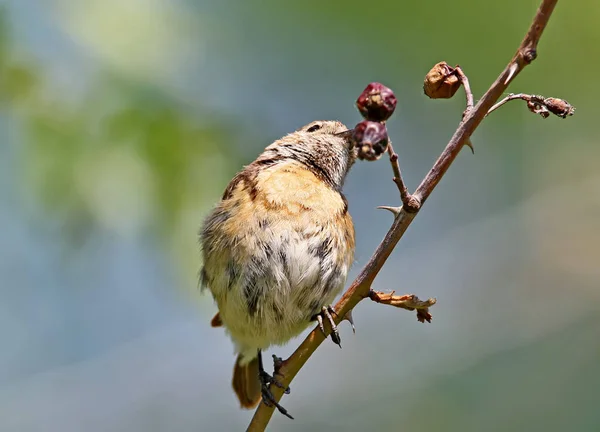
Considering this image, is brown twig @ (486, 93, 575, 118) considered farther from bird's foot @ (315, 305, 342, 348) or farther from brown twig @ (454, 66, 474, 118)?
bird's foot @ (315, 305, 342, 348)

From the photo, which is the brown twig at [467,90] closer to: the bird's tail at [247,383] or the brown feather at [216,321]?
the brown feather at [216,321]

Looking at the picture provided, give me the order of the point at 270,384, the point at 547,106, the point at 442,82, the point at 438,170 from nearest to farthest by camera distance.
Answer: the point at 438,170
the point at 547,106
the point at 442,82
the point at 270,384

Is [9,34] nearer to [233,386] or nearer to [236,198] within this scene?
[236,198]

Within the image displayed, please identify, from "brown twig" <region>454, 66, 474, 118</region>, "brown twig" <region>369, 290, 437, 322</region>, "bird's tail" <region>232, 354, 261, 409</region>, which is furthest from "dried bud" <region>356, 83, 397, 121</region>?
"bird's tail" <region>232, 354, 261, 409</region>

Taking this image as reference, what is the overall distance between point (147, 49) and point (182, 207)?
93cm

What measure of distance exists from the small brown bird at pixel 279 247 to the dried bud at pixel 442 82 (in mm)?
1449

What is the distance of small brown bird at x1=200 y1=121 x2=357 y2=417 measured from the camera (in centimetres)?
403

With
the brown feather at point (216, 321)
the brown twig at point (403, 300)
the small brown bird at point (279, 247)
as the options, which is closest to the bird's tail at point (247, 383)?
the brown feather at point (216, 321)

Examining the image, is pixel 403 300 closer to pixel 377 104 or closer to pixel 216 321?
pixel 377 104

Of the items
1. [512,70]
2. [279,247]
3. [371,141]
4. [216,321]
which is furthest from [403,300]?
[216,321]

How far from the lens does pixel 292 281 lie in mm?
4035

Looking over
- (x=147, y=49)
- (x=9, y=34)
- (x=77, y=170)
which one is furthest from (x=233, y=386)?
(x=9, y=34)

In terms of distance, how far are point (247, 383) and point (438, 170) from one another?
3.26m

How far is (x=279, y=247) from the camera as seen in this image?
402cm
